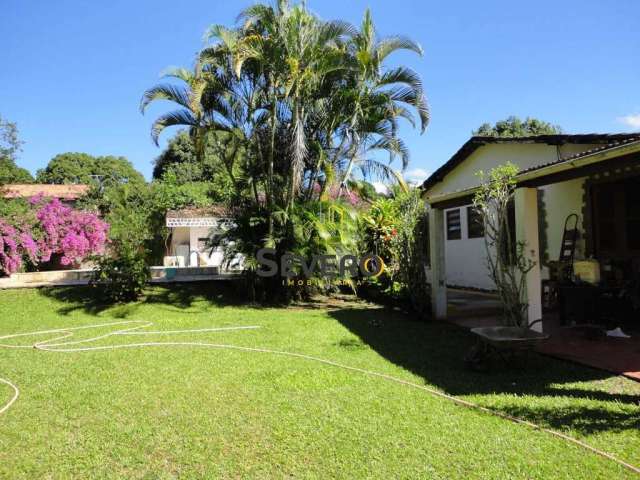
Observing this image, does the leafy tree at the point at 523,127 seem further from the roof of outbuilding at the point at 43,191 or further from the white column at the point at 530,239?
the roof of outbuilding at the point at 43,191

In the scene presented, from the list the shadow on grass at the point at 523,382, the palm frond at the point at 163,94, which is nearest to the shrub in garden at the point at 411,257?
the shadow on grass at the point at 523,382

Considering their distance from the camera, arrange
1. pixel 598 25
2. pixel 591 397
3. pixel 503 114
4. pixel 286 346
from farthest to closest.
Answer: pixel 503 114 → pixel 598 25 → pixel 286 346 → pixel 591 397

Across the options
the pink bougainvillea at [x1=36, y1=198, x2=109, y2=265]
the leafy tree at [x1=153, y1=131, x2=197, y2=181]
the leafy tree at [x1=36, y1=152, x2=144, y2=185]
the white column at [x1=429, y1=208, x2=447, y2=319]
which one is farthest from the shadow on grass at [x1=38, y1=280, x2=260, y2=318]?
the leafy tree at [x1=36, y1=152, x2=144, y2=185]

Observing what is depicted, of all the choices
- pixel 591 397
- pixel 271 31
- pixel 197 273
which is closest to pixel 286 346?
pixel 591 397

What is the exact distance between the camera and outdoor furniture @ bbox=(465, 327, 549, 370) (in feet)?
17.7

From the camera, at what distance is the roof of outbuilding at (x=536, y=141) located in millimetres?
8570

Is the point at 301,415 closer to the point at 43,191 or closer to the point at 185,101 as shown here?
the point at 185,101

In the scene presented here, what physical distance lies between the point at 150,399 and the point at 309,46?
29.5 ft

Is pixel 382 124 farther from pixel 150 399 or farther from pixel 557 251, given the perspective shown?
pixel 150 399

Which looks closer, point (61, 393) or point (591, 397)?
point (591, 397)

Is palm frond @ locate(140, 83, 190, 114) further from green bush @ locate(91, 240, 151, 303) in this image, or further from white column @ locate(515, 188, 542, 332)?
white column @ locate(515, 188, 542, 332)

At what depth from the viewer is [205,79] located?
430 inches

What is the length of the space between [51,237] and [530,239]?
13.7 m

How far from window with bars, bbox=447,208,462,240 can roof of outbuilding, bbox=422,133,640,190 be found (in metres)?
1.29
